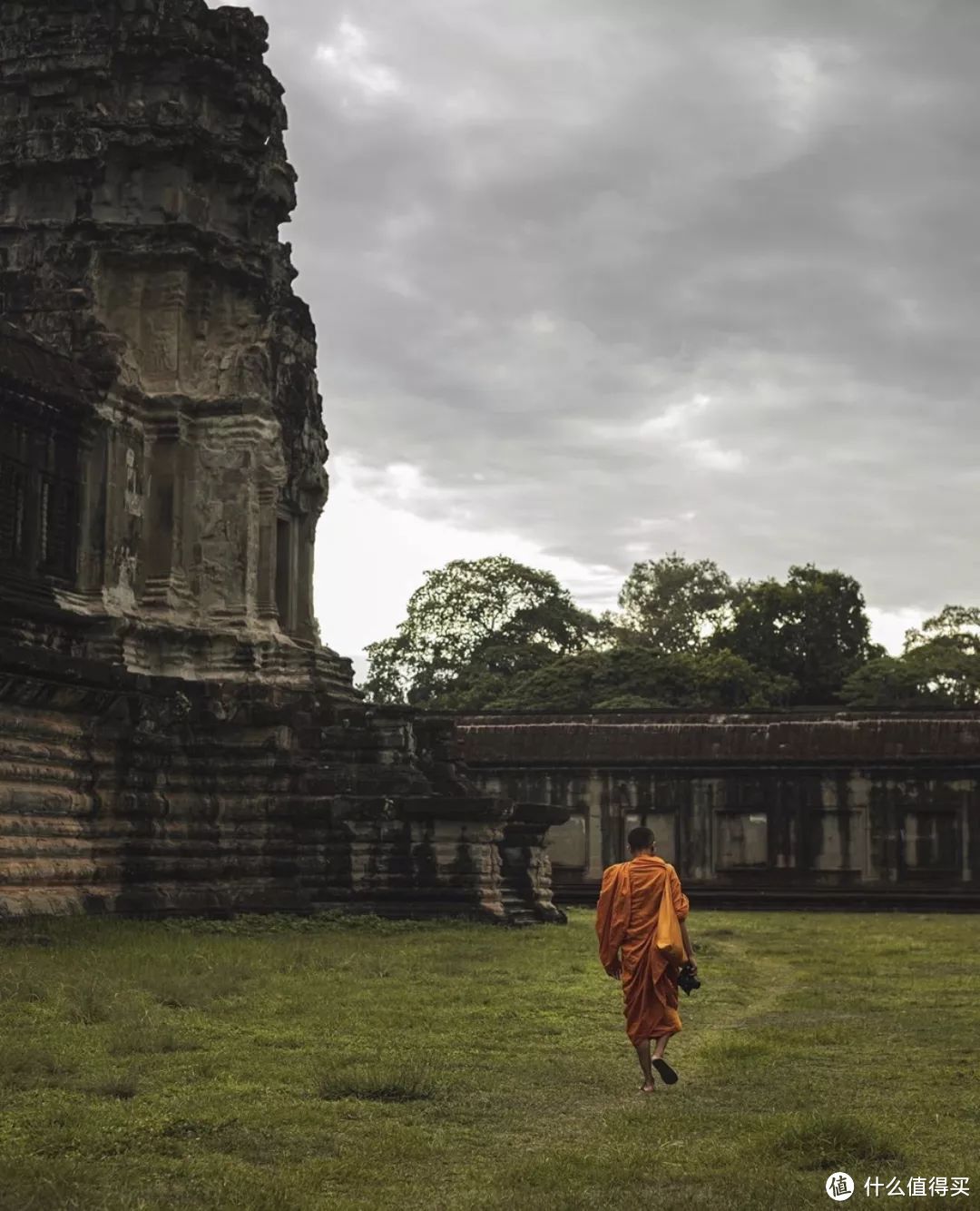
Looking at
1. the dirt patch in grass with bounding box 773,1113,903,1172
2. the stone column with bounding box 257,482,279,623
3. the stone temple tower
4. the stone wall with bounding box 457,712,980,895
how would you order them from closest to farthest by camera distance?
the dirt patch in grass with bounding box 773,1113,903,1172 → the stone temple tower → the stone column with bounding box 257,482,279,623 → the stone wall with bounding box 457,712,980,895

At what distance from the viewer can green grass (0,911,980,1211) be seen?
707cm

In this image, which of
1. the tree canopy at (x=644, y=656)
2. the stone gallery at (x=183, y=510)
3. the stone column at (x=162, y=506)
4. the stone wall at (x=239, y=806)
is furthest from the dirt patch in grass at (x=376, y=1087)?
the tree canopy at (x=644, y=656)

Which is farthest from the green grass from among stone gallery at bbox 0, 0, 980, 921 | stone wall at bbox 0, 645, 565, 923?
stone gallery at bbox 0, 0, 980, 921

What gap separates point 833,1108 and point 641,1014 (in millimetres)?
1400

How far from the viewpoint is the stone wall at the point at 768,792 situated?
3750cm

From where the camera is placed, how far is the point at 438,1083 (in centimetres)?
948

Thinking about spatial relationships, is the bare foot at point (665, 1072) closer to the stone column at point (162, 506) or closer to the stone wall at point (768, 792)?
the stone column at point (162, 506)

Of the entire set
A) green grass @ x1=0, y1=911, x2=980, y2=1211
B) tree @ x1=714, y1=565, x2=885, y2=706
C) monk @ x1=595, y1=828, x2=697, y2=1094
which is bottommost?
green grass @ x1=0, y1=911, x2=980, y2=1211

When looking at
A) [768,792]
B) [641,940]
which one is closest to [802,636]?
[768,792]

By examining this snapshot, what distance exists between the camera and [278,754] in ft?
72.6

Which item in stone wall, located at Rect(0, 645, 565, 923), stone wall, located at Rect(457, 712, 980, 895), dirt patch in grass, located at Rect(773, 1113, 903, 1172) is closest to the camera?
dirt patch in grass, located at Rect(773, 1113, 903, 1172)

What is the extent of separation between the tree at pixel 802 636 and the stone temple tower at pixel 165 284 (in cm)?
4076

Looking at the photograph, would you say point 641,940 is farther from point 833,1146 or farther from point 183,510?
point 183,510

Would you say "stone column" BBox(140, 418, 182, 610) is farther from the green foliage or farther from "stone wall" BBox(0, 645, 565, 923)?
the green foliage
